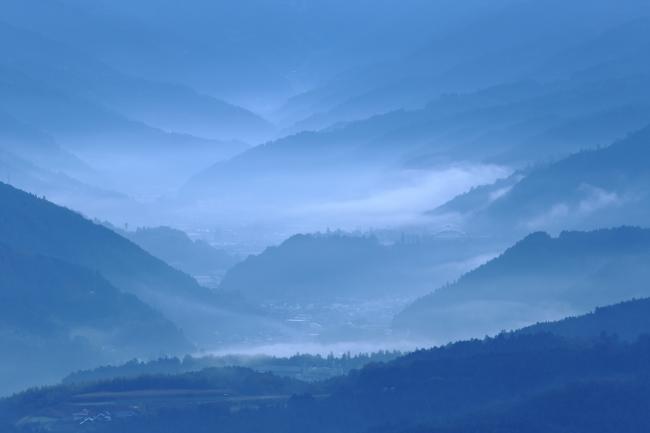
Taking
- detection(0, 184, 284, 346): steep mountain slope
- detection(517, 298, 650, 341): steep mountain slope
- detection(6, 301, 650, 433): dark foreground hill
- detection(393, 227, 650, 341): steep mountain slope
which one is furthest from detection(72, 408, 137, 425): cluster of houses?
detection(0, 184, 284, 346): steep mountain slope

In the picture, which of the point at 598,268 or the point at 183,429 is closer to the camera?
the point at 183,429

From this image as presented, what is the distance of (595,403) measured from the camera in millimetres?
79625

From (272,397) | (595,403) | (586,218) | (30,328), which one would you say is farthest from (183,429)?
(586,218)

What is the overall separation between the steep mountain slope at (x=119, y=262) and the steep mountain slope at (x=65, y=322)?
3.82 metres

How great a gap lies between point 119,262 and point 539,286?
92.9 feet

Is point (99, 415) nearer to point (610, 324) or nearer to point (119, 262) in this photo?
point (610, 324)

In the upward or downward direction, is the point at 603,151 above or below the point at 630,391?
above

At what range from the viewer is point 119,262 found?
14688cm

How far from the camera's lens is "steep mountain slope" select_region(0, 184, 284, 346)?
463 feet

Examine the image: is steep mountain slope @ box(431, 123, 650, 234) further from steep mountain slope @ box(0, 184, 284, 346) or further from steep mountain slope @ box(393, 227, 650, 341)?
steep mountain slope @ box(0, 184, 284, 346)

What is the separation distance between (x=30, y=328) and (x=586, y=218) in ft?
242

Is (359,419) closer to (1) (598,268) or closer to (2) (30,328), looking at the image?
(2) (30,328)

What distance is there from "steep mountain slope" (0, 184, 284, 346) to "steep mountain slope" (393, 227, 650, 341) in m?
12.1

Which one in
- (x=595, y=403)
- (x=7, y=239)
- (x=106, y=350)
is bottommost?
(x=595, y=403)
